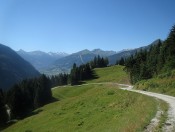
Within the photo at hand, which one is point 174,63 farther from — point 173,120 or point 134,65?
point 173,120

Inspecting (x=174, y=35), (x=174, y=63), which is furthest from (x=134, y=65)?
(x=174, y=63)

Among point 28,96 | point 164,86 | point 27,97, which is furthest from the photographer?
point 28,96

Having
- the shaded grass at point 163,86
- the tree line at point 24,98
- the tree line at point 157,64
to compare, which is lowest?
the tree line at point 24,98

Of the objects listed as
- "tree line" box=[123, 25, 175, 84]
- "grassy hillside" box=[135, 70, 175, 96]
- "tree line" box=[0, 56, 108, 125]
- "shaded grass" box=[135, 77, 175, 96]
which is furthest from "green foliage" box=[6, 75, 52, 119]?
"grassy hillside" box=[135, 70, 175, 96]

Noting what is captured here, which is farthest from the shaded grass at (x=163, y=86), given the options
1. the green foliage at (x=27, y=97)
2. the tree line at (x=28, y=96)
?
the green foliage at (x=27, y=97)

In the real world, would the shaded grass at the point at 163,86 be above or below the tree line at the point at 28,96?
above

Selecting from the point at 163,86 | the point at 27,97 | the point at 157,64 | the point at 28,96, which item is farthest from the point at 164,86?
the point at 28,96

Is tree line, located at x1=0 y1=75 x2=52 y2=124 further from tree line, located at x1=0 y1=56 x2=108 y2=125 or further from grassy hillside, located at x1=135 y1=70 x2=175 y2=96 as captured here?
grassy hillside, located at x1=135 y1=70 x2=175 y2=96

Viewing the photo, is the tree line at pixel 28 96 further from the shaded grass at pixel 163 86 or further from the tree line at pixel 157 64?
the shaded grass at pixel 163 86

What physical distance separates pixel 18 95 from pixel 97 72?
292 feet

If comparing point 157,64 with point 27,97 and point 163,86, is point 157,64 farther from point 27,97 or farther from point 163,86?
point 27,97

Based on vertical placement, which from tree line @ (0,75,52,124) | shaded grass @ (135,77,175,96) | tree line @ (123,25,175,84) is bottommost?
tree line @ (0,75,52,124)

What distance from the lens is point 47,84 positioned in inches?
5202

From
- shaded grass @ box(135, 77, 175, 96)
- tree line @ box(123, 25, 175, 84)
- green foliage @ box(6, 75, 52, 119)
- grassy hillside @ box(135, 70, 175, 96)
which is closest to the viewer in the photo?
shaded grass @ box(135, 77, 175, 96)
